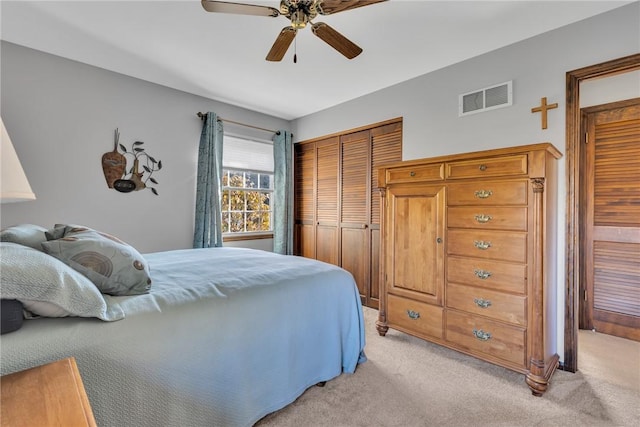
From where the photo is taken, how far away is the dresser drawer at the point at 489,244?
1.95 m

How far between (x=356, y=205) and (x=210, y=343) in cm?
271

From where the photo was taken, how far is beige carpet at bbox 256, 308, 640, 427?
1.61 metres

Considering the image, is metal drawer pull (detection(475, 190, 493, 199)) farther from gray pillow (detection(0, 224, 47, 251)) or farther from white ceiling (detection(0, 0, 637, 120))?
gray pillow (detection(0, 224, 47, 251))

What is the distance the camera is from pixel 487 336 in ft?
6.73

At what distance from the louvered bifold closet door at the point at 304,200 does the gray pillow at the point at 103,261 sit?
3.01 meters

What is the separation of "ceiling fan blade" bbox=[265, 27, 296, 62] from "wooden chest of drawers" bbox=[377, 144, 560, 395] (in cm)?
133

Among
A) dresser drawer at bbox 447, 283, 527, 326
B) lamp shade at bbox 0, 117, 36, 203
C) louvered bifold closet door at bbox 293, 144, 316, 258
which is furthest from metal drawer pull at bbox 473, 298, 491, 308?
louvered bifold closet door at bbox 293, 144, 316, 258

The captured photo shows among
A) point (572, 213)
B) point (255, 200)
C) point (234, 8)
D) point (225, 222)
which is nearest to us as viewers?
point (234, 8)

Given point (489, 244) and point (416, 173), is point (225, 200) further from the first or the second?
point (489, 244)

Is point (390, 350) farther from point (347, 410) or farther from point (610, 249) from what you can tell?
point (610, 249)

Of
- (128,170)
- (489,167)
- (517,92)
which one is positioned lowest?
(489,167)

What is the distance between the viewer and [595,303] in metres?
2.80

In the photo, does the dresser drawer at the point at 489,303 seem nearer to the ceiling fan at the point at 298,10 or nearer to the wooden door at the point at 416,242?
the wooden door at the point at 416,242

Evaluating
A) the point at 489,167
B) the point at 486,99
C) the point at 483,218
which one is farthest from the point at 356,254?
the point at 486,99
